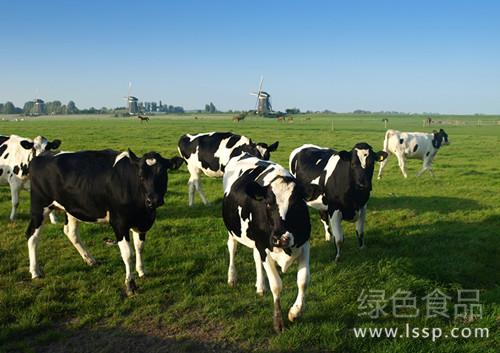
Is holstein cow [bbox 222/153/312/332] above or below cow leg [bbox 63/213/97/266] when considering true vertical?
above

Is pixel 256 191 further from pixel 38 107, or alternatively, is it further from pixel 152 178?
pixel 38 107

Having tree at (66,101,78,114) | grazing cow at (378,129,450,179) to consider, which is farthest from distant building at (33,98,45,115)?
grazing cow at (378,129,450,179)

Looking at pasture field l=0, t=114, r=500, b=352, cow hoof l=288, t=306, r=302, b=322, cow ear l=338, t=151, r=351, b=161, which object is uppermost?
cow ear l=338, t=151, r=351, b=161

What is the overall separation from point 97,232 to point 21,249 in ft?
5.02

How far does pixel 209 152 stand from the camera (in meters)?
12.0

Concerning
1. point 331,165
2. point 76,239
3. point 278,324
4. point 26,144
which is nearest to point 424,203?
point 331,165

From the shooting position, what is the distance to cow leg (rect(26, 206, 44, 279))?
6.73m

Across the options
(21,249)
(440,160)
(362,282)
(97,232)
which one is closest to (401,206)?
(362,282)

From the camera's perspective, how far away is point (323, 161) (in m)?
9.21

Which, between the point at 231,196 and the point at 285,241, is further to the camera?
the point at 231,196

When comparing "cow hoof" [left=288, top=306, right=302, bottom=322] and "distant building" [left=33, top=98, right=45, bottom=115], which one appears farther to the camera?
"distant building" [left=33, top=98, right=45, bottom=115]

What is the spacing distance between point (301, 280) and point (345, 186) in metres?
3.44

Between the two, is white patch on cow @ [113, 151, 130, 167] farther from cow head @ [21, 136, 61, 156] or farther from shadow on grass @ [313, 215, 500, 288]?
cow head @ [21, 136, 61, 156]

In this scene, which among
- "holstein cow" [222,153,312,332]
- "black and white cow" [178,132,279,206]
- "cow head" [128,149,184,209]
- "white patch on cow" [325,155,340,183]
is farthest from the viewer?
"black and white cow" [178,132,279,206]
